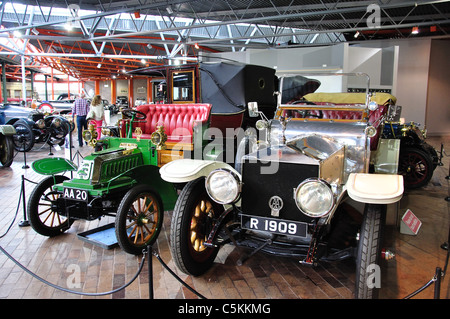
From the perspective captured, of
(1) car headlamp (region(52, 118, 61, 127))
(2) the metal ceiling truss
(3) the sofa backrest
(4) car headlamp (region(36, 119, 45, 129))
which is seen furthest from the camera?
(2) the metal ceiling truss

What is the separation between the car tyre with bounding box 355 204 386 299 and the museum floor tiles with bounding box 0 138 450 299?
1.25ft

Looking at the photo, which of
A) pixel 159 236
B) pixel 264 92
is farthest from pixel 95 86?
pixel 159 236

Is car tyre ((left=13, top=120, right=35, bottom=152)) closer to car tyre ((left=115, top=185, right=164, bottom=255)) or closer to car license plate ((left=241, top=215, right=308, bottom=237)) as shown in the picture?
car tyre ((left=115, top=185, right=164, bottom=255))

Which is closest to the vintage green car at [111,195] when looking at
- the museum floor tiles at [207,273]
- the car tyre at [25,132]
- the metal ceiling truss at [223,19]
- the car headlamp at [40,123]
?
the museum floor tiles at [207,273]

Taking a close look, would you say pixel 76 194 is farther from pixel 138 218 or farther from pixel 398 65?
pixel 398 65

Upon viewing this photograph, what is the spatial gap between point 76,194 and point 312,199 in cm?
209

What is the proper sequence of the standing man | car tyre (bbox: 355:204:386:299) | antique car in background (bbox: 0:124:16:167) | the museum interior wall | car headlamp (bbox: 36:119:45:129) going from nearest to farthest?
car tyre (bbox: 355:204:386:299) → antique car in background (bbox: 0:124:16:167) → car headlamp (bbox: 36:119:45:129) → the standing man → the museum interior wall

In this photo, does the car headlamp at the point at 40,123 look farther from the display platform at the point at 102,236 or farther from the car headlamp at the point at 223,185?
the car headlamp at the point at 223,185

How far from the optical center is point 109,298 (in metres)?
2.35

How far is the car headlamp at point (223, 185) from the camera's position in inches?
90.1

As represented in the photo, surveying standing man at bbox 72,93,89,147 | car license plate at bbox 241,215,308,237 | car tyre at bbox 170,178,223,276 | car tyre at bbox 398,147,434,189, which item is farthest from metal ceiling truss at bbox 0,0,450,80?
car license plate at bbox 241,215,308,237

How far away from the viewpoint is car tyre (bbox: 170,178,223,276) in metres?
2.44
